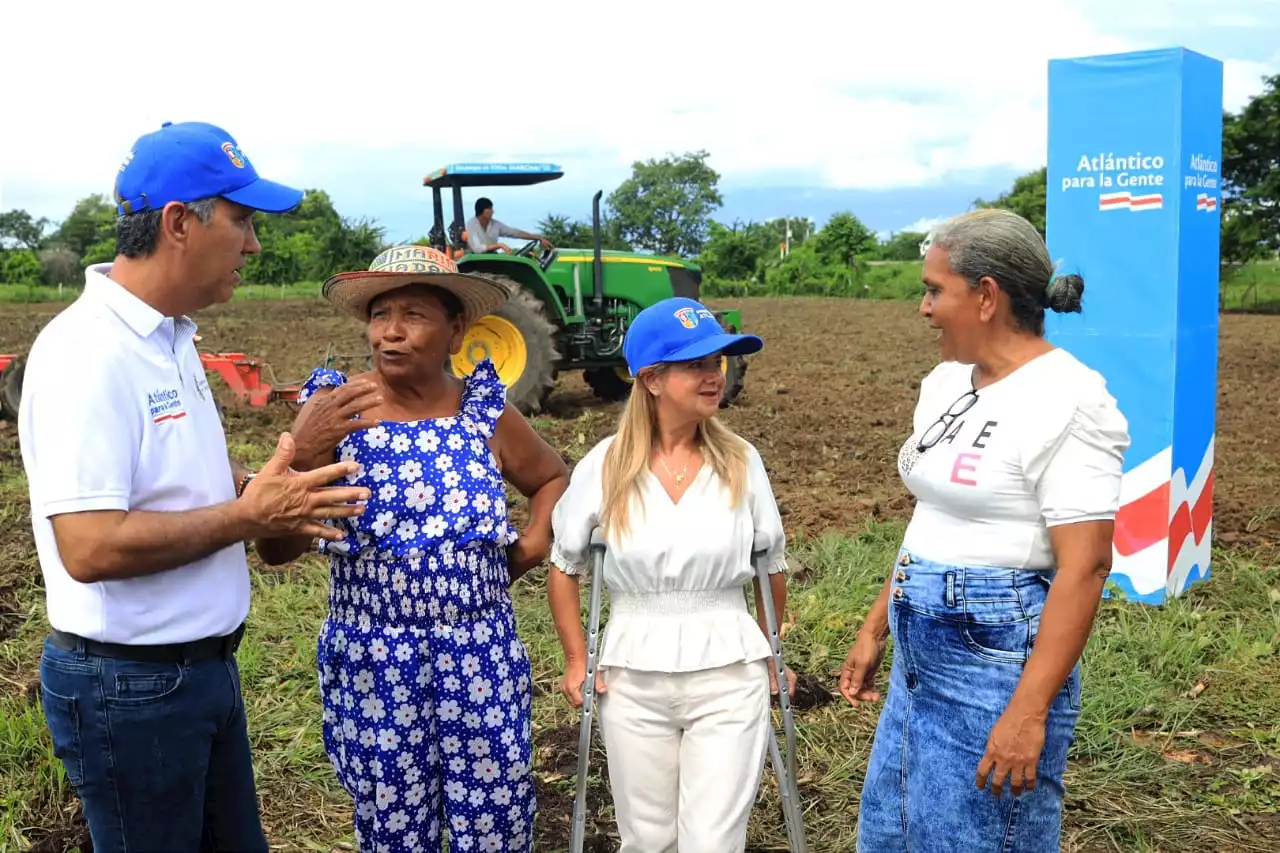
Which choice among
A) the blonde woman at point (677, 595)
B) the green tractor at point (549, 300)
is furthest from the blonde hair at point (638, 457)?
the green tractor at point (549, 300)

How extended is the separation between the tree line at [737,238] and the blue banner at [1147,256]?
909cm

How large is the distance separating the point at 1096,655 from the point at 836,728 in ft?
4.31

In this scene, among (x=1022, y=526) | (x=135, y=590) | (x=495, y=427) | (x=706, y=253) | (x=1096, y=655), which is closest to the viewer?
(x=135, y=590)

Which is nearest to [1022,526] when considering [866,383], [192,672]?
[192,672]

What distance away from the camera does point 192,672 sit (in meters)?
2.20

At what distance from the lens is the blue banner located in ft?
17.1

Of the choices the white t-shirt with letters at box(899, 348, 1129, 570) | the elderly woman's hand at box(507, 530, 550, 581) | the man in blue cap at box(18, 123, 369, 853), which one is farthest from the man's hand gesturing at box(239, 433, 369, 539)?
the white t-shirt with letters at box(899, 348, 1129, 570)

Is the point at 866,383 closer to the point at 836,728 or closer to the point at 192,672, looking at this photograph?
the point at 836,728

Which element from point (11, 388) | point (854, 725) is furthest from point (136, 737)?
point (11, 388)

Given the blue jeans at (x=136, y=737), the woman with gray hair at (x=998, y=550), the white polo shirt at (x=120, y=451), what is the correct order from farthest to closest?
the woman with gray hair at (x=998, y=550), the blue jeans at (x=136, y=737), the white polo shirt at (x=120, y=451)

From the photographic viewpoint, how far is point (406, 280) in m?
2.67

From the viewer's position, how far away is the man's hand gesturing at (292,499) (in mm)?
2129

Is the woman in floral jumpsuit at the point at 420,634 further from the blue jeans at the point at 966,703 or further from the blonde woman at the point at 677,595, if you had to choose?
the blue jeans at the point at 966,703

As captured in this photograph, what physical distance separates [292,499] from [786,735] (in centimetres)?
130
